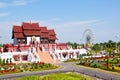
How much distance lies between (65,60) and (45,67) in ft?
55.5

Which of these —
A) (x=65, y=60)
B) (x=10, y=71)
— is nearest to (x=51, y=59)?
(x=65, y=60)

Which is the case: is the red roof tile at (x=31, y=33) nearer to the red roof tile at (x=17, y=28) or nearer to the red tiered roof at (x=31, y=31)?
the red tiered roof at (x=31, y=31)

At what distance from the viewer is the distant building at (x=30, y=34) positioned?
75.7m

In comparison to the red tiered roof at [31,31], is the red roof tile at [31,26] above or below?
above

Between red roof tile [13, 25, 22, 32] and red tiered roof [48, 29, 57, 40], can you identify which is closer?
red roof tile [13, 25, 22, 32]

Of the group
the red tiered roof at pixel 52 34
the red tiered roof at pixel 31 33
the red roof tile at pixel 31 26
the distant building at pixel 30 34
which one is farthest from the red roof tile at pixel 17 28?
the red tiered roof at pixel 52 34

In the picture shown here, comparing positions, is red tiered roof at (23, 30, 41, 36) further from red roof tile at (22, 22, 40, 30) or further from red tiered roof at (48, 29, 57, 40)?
red tiered roof at (48, 29, 57, 40)

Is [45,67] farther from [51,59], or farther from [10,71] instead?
[51,59]

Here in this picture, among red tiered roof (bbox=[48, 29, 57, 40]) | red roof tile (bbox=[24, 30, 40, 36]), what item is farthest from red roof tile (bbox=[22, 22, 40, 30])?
red tiered roof (bbox=[48, 29, 57, 40])

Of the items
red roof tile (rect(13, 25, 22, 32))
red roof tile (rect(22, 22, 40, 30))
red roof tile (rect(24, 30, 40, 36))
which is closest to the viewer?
red roof tile (rect(13, 25, 22, 32))

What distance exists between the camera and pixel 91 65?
5544 centimetres

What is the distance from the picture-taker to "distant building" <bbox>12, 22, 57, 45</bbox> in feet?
248

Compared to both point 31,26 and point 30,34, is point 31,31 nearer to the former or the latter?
point 30,34

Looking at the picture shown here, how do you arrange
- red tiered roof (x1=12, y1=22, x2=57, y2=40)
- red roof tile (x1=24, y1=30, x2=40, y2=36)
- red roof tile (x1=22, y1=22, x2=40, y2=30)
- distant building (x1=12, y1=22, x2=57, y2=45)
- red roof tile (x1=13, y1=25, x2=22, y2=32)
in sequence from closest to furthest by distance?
1. distant building (x1=12, y1=22, x2=57, y2=45)
2. red tiered roof (x1=12, y1=22, x2=57, y2=40)
3. red roof tile (x1=13, y1=25, x2=22, y2=32)
4. red roof tile (x1=24, y1=30, x2=40, y2=36)
5. red roof tile (x1=22, y1=22, x2=40, y2=30)
